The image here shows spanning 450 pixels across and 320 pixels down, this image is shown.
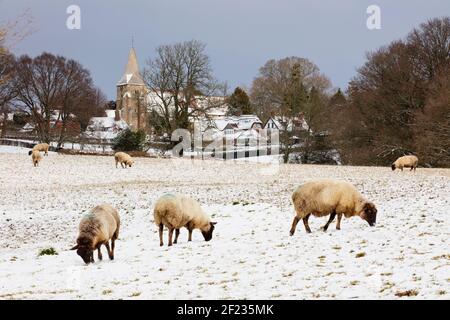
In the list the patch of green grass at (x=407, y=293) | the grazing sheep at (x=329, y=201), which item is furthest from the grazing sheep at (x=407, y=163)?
the patch of green grass at (x=407, y=293)

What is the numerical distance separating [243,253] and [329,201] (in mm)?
2747

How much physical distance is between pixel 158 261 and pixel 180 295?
3.51 meters

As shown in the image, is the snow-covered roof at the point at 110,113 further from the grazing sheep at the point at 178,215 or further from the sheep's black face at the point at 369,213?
the sheep's black face at the point at 369,213

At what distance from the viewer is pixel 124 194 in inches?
1038

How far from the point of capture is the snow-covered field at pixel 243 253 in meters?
8.94

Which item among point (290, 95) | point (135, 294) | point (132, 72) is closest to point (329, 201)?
point (135, 294)

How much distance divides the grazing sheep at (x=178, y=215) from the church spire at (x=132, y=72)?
10185cm

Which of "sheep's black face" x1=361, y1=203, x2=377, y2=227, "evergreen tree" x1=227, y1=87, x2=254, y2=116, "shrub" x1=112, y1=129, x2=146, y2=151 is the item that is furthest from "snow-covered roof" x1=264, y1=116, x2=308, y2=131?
"sheep's black face" x1=361, y1=203, x2=377, y2=227

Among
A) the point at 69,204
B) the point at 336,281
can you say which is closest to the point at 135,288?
the point at 336,281

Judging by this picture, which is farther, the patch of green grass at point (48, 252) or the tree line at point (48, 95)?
the tree line at point (48, 95)

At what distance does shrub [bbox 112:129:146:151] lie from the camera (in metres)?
65.2

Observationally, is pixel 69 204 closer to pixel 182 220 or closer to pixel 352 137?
pixel 182 220

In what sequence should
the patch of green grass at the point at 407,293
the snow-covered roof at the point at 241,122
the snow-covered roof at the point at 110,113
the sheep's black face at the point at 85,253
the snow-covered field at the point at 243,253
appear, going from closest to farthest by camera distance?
the patch of green grass at the point at 407,293 → the snow-covered field at the point at 243,253 → the sheep's black face at the point at 85,253 → the snow-covered roof at the point at 241,122 → the snow-covered roof at the point at 110,113

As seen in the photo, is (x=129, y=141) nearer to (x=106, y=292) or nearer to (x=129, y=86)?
(x=106, y=292)
